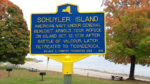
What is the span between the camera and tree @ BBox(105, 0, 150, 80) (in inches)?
611

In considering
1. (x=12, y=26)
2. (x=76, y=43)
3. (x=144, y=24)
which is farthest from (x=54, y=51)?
(x=12, y=26)

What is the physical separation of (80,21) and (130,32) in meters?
12.5

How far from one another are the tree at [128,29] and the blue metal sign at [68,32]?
7.94m

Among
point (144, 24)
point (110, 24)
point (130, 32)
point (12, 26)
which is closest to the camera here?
point (144, 24)

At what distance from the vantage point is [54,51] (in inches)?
235

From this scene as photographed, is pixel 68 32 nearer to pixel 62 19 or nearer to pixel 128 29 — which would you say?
pixel 62 19

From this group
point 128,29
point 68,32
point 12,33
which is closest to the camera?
point 68,32

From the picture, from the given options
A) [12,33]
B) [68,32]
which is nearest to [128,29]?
[68,32]

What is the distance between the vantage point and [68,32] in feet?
19.7

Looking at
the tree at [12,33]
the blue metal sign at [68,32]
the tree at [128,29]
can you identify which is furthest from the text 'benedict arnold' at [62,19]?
the tree at [12,33]

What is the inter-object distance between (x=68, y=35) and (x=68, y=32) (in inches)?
3.4

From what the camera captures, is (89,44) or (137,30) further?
(137,30)

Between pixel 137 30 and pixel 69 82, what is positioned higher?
pixel 137 30

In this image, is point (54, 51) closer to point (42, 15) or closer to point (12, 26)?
point (42, 15)
